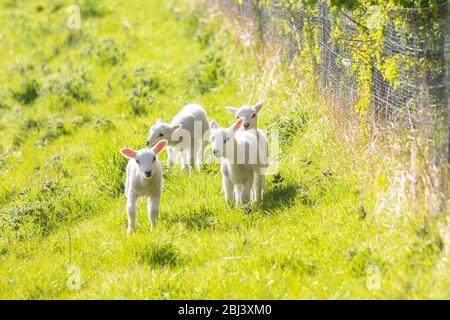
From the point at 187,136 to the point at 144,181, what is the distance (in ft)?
5.83

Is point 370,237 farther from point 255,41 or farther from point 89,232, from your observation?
→ point 255,41

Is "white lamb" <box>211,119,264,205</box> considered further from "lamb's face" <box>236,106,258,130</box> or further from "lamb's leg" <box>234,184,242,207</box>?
"lamb's face" <box>236,106,258,130</box>

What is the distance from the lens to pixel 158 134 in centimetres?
800

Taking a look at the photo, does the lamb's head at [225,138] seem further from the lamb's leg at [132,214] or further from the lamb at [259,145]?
the lamb's leg at [132,214]

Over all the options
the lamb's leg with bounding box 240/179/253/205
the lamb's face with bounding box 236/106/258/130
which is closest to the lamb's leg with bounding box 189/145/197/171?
the lamb's face with bounding box 236/106/258/130

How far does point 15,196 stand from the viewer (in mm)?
8188

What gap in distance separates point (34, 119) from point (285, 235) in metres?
6.22

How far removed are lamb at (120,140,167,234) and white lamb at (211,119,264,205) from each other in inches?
23.0

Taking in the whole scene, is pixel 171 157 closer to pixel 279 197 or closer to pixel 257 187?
pixel 257 187

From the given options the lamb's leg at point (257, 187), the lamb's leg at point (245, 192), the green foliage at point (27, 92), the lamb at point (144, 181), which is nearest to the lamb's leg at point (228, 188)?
the lamb's leg at point (245, 192)

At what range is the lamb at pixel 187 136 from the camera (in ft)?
26.4

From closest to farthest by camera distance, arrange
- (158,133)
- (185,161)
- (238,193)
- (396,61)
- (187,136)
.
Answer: (396,61)
(238,193)
(158,133)
(185,161)
(187,136)

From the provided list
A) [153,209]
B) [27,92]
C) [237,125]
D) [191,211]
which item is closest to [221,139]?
[237,125]
